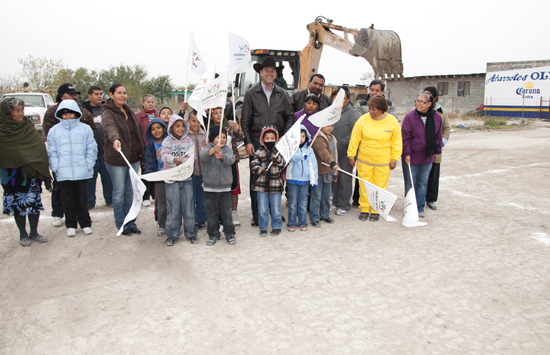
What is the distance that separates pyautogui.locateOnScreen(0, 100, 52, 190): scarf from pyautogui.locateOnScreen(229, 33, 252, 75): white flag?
2680mm

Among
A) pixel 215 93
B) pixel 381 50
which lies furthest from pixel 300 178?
pixel 381 50

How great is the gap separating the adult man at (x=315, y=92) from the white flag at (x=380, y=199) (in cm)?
148

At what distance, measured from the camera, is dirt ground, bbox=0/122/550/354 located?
109 inches

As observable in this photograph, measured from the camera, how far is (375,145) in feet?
18.4

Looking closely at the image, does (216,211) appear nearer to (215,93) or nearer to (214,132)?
(214,132)

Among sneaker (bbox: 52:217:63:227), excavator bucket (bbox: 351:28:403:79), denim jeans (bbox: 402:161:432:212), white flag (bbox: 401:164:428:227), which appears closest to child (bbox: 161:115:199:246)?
sneaker (bbox: 52:217:63:227)

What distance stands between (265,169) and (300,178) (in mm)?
519

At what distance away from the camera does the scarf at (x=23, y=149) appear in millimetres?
4586

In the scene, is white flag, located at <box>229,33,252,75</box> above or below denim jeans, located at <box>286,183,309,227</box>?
above

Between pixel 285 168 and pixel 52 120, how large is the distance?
3446 millimetres

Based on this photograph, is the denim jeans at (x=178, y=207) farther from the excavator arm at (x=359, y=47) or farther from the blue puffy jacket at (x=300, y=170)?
Answer: the excavator arm at (x=359, y=47)

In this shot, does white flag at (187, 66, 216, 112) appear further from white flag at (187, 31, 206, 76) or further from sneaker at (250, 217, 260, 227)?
sneaker at (250, 217, 260, 227)

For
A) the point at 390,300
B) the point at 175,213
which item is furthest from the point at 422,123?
the point at 175,213

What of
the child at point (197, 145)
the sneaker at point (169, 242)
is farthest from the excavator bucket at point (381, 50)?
the sneaker at point (169, 242)
